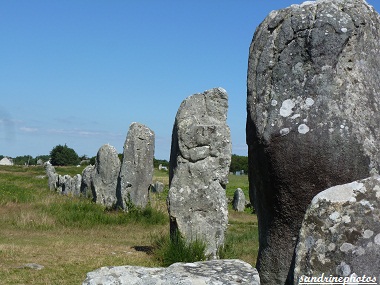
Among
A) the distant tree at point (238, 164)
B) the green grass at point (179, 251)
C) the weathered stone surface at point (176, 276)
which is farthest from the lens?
the distant tree at point (238, 164)

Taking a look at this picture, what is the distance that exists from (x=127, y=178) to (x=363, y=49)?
14.7 metres

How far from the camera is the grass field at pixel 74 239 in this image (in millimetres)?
10008

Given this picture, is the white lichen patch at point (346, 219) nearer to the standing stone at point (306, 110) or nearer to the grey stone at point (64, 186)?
the standing stone at point (306, 110)

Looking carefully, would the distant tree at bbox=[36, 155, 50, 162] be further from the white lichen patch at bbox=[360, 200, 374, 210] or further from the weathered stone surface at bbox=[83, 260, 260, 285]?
the white lichen patch at bbox=[360, 200, 374, 210]

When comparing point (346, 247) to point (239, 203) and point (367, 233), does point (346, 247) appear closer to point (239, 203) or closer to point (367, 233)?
point (367, 233)

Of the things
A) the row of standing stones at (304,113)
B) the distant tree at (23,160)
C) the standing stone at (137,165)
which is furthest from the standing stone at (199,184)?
the distant tree at (23,160)

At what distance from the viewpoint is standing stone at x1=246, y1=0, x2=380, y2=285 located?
15.8ft

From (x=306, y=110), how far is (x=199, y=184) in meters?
6.02

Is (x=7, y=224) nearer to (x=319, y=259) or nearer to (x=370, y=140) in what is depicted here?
(x=370, y=140)

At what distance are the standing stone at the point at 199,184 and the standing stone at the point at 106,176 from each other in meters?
11.3

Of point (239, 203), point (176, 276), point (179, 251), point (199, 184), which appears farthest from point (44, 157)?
point (176, 276)

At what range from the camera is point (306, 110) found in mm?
4863

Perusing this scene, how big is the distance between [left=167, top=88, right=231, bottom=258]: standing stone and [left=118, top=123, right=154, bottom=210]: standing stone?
8.34 m

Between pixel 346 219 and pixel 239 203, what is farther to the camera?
pixel 239 203
